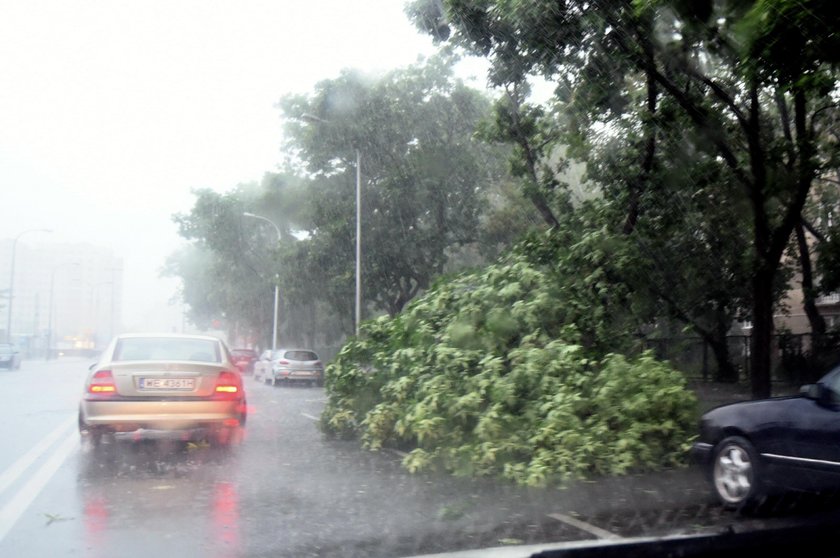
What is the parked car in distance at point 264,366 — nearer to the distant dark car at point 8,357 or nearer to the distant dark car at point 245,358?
the distant dark car at point 245,358

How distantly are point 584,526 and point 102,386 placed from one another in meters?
6.16

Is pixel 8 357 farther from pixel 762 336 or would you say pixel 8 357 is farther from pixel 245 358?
pixel 762 336

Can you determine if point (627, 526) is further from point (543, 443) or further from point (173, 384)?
point (173, 384)

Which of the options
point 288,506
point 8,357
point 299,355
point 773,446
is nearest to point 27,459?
point 288,506

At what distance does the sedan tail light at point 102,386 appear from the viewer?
10.0 m

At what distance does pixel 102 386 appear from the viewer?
396 inches

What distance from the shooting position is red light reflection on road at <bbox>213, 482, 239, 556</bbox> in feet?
18.8

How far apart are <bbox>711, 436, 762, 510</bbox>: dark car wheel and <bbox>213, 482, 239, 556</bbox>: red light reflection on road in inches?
155

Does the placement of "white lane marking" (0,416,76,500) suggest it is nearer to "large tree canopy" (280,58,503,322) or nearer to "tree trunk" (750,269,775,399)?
"tree trunk" (750,269,775,399)

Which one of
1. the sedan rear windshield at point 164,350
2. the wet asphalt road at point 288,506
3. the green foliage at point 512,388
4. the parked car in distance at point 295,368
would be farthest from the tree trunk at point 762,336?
the parked car in distance at point 295,368

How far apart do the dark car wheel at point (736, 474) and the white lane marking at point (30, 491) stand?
18.2 ft

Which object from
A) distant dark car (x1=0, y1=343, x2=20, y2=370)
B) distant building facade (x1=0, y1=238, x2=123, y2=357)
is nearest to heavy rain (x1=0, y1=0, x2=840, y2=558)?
distant dark car (x1=0, y1=343, x2=20, y2=370)

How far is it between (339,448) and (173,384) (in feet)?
8.08

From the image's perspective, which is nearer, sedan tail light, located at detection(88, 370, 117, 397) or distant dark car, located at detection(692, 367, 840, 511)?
distant dark car, located at detection(692, 367, 840, 511)
